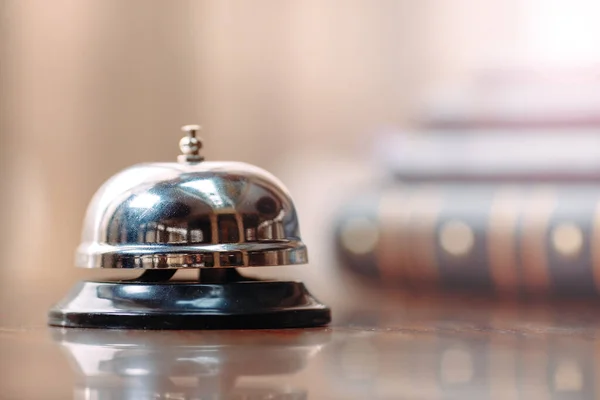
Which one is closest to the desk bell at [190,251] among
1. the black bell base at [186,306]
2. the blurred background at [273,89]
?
the black bell base at [186,306]

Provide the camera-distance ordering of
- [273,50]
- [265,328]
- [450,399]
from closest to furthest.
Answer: [450,399] < [265,328] < [273,50]

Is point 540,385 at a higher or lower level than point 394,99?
lower

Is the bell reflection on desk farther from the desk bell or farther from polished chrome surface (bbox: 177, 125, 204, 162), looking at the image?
polished chrome surface (bbox: 177, 125, 204, 162)

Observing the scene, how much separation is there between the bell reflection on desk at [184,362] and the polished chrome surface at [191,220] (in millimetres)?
49

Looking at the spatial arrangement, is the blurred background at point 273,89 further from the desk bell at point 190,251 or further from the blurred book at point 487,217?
the desk bell at point 190,251

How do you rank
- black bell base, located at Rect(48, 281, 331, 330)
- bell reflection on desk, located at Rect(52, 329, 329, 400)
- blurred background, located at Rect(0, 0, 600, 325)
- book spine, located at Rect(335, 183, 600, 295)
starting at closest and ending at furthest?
bell reflection on desk, located at Rect(52, 329, 329, 400)
black bell base, located at Rect(48, 281, 331, 330)
book spine, located at Rect(335, 183, 600, 295)
blurred background, located at Rect(0, 0, 600, 325)

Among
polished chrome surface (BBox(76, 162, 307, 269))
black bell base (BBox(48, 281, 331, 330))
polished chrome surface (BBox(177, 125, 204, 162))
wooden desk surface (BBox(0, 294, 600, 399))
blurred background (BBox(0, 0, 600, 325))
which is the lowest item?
wooden desk surface (BBox(0, 294, 600, 399))

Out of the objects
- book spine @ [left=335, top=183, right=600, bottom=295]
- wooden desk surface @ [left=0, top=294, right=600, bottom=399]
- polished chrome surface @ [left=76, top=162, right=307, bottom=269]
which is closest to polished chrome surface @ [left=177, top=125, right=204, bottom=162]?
polished chrome surface @ [left=76, top=162, right=307, bottom=269]

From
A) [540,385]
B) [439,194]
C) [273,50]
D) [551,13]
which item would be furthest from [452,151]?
[540,385]

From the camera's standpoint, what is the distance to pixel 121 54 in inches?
97.1

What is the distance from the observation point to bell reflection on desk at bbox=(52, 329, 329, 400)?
0.36 m

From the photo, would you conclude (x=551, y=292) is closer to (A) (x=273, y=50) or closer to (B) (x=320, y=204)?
(B) (x=320, y=204)

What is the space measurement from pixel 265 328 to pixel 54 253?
1.93 m

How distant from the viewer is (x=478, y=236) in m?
1.47
